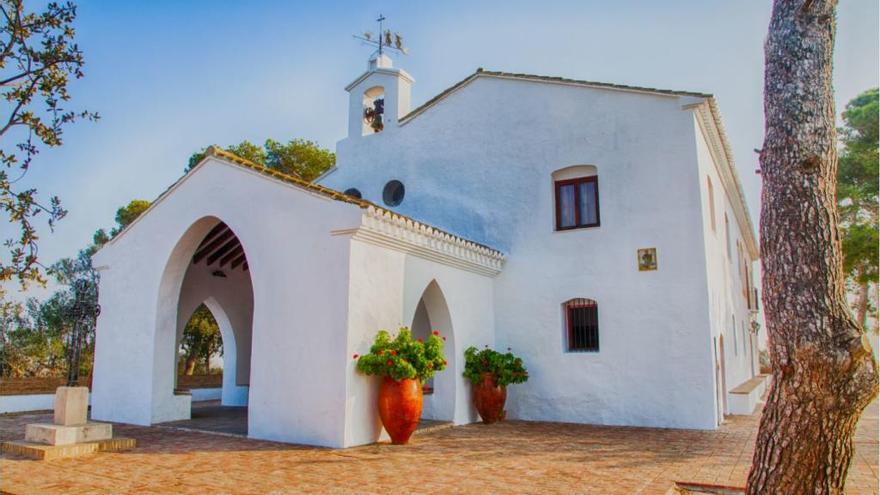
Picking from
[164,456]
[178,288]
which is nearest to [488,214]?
[178,288]

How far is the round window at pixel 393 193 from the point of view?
15656 millimetres

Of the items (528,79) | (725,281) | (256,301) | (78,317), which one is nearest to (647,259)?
(725,281)

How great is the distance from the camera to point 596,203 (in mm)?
12617

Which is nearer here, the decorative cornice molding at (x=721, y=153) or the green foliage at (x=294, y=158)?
the decorative cornice molding at (x=721, y=153)

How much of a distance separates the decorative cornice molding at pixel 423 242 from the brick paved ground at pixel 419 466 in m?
3.07

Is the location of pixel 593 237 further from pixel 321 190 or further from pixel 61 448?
pixel 61 448

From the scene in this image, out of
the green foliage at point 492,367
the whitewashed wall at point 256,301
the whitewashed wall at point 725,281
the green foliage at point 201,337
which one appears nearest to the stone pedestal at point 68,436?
the whitewashed wall at point 256,301

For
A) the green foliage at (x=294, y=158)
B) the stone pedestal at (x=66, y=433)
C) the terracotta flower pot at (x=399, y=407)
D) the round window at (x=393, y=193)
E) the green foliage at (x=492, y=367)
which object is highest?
the green foliage at (x=294, y=158)

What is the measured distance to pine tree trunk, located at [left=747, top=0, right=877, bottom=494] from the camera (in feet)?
14.0

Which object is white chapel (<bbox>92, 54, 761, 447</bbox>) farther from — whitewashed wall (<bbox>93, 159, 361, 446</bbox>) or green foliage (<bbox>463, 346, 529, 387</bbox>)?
green foliage (<bbox>463, 346, 529, 387</bbox>)

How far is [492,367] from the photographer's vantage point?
38.2 ft

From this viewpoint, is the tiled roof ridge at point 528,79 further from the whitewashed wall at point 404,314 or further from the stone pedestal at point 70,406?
the stone pedestal at point 70,406

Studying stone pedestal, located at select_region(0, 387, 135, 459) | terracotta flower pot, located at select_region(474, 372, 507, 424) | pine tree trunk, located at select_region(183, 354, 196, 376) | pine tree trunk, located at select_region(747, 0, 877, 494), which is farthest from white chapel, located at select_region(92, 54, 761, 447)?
pine tree trunk, located at select_region(183, 354, 196, 376)

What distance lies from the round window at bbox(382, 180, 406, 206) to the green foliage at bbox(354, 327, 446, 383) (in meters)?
6.58
